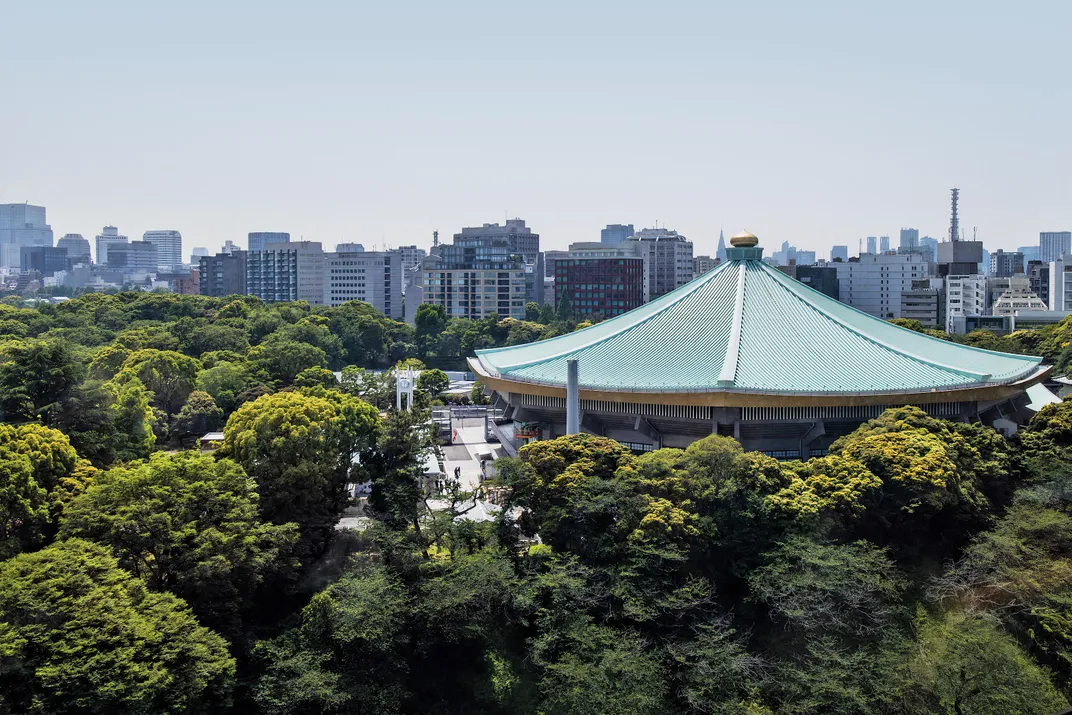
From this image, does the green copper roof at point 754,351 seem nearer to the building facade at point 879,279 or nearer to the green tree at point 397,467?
the green tree at point 397,467

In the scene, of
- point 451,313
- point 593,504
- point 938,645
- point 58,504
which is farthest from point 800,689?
point 451,313

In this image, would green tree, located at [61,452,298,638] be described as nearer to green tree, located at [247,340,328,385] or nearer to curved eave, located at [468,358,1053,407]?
curved eave, located at [468,358,1053,407]

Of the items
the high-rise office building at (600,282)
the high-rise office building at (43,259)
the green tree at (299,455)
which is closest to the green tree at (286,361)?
the green tree at (299,455)

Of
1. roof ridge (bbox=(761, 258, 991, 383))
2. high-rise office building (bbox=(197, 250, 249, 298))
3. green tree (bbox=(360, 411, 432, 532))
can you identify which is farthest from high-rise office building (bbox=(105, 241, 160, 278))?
green tree (bbox=(360, 411, 432, 532))

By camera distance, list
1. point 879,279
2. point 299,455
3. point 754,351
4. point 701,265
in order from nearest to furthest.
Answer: point 299,455, point 754,351, point 879,279, point 701,265

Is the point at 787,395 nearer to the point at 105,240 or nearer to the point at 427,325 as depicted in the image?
the point at 427,325

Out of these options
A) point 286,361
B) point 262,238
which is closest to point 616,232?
point 262,238
